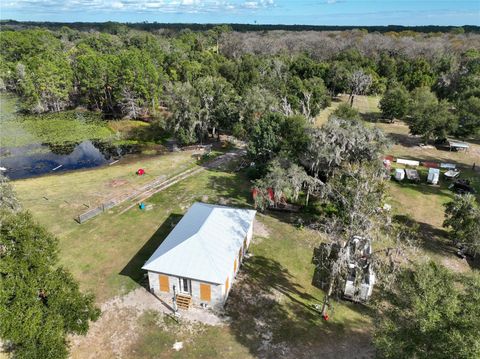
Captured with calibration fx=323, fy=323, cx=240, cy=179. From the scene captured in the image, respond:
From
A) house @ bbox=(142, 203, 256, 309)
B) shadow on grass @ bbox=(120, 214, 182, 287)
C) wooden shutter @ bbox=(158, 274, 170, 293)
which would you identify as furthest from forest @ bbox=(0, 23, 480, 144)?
wooden shutter @ bbox=(158, 274, 170, 293)

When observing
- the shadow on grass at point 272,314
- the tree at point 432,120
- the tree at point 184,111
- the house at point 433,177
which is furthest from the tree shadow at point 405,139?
the shadow on grass at point 272,314

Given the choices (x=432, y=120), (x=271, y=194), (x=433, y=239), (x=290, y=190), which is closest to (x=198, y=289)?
(x=290, y=190)

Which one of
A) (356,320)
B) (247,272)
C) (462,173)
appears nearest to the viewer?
(356,320)

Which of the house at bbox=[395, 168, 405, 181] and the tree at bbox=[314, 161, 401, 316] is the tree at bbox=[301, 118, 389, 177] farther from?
the house at bbox=[395, 168, 405, 181]

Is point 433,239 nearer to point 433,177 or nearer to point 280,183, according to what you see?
point 433,177

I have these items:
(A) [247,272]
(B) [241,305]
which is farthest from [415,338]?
(A) [247,272]

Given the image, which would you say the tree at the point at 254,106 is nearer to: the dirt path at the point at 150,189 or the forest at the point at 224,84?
the forest at the point at 224,84

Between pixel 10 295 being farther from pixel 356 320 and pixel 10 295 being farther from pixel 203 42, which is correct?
pixel 203 42
